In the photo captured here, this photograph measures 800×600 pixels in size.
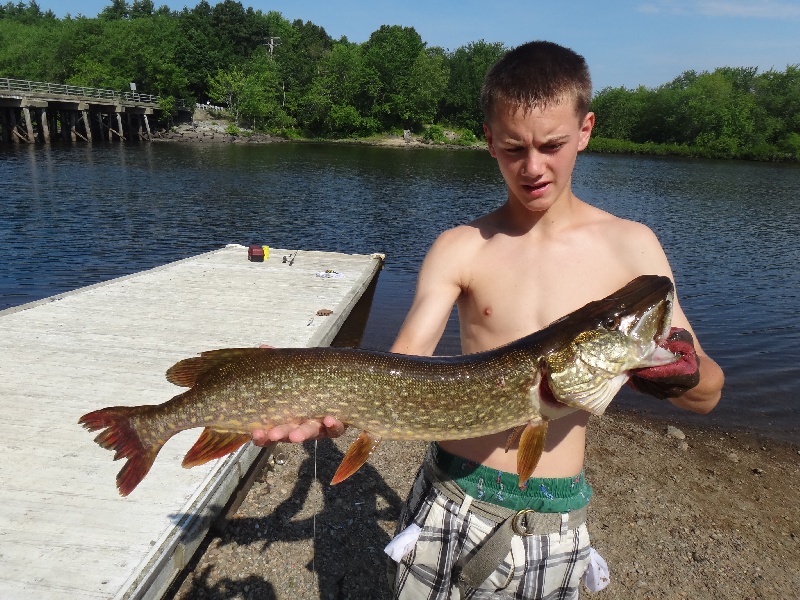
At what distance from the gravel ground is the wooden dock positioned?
1.79ft

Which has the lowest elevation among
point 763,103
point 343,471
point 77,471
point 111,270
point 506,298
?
point 111,270

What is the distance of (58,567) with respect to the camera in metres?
3.51

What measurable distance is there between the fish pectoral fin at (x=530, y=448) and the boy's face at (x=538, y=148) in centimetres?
99

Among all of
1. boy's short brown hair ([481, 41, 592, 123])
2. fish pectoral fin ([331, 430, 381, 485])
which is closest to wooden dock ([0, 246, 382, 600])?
fish pectoral fin ([331, 430, 381, 485])

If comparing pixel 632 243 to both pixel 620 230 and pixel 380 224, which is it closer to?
pixel 620 230

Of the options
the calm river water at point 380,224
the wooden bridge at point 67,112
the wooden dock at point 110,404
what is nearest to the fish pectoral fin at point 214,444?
the wooden dock at point 110,404

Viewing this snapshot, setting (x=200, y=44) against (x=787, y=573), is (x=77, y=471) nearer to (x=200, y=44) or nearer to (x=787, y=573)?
(x=787, y=573)

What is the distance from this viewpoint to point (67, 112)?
52469 mm

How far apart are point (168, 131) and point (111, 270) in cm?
5717

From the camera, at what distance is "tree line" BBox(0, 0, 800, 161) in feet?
237

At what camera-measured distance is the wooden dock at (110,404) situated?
362cm

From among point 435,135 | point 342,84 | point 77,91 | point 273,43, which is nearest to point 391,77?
point 342,84

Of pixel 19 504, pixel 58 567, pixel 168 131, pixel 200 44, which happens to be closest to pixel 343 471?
pixel 58 567

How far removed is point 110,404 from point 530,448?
15.4ft
